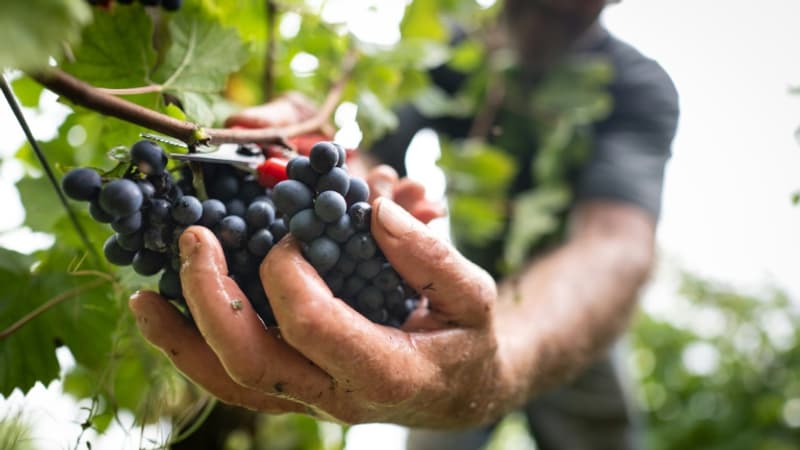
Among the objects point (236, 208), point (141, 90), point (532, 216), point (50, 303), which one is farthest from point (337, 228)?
point (532, 216)

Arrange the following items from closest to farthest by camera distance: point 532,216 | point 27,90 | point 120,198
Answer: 1. point 120,198
2. point 27,90
3. point 532,216

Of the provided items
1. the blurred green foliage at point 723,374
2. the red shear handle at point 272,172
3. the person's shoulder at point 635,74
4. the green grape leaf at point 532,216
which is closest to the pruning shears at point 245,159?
the red shear handle at point 272,172

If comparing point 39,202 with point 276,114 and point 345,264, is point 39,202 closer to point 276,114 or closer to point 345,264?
point 276,114

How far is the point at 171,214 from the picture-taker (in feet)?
1.68

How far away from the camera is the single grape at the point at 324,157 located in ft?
1.65

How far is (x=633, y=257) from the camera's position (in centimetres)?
129

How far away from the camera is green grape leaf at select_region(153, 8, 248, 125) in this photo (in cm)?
62

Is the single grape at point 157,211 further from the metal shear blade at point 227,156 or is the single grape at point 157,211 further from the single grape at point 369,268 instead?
the single grape at point 369,268

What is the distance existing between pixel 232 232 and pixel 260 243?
3 cm

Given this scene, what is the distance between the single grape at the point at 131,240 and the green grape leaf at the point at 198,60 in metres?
0.14

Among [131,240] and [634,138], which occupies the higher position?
[131,240]

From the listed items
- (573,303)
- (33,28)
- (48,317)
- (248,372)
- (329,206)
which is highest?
(33,28)

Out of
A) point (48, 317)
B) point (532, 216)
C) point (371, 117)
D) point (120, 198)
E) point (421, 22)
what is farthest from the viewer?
point (532, 216)

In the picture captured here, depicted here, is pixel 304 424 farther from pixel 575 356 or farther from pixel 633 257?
pixel 633 257
